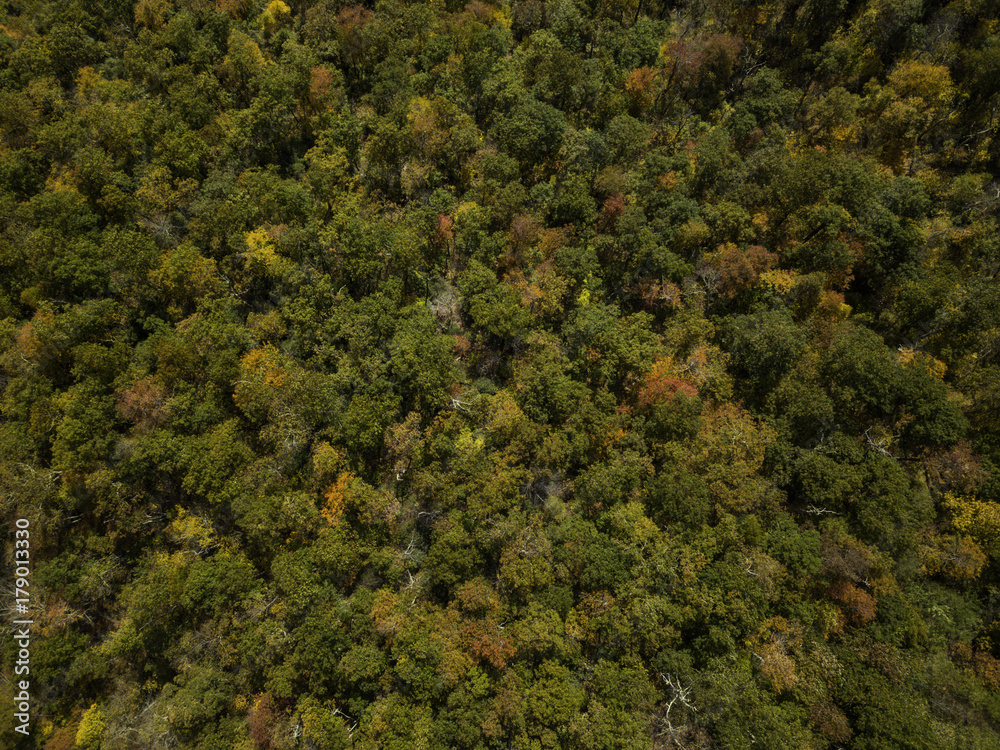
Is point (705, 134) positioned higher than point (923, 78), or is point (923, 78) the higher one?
point (923, 78)

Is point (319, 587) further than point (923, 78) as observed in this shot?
No

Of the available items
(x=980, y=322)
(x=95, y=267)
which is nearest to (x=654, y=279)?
(x=980, y=322)

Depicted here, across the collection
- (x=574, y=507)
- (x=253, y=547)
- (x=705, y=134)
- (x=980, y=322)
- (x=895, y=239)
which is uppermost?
(x=705, y=134)

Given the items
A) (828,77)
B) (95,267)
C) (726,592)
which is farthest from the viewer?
(828,77)

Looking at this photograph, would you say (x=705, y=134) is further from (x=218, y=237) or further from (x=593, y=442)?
(x=218, y=237)

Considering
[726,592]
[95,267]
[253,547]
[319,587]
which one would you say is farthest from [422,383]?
[95,267]

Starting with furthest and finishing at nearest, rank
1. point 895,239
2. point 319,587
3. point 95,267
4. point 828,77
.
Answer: point 828,77, point 95,267, point 895,239, point 319,587
